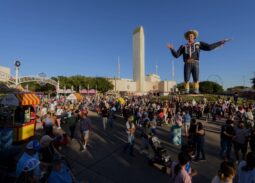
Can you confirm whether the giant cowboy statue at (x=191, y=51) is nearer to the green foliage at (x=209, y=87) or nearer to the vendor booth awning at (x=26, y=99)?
the vendor booth awning at (x=26, y=99)

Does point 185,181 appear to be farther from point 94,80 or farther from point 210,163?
point 94,80

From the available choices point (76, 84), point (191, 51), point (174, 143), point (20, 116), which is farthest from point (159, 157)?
point (76, 84)

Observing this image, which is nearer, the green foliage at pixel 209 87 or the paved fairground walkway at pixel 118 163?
the paved fairground walkway at pixel 118 163

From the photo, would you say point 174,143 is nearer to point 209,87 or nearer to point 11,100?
point 11,100

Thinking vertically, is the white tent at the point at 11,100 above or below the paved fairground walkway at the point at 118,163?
above

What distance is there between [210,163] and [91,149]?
5.07 m

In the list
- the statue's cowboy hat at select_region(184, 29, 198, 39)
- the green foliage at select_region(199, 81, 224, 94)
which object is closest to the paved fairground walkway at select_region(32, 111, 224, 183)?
the statue's cowboy hat at select_region(184, 29, 198, 39)

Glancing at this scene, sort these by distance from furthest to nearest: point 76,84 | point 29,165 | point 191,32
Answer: point 76,84 < point 191,32 < point 29,165

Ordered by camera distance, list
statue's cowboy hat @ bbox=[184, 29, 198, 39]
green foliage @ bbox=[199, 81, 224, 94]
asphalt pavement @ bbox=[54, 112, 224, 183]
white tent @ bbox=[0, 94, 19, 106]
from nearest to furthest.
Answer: asphalt pavement @ bbox=[54, 112, 224, 183]
white tent @ bbox=[0, 94, 19, 106]
statue's cowboy hat @ bbox=[184, 29, 198, 39]
green foliage @ bbox=[199, 81, 224, 94]

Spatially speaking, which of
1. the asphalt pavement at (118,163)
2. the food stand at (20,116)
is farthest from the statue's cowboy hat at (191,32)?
the food stand at (20,116)

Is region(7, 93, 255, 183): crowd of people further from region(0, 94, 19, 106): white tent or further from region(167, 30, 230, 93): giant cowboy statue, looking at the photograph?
region(167, 30, 230, 93): giant cowboy statue

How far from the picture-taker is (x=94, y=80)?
83500 mm

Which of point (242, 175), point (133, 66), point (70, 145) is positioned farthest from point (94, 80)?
point (242, 175)

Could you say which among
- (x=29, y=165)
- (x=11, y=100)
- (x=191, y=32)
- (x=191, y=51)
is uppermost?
(x=191, y=32)
